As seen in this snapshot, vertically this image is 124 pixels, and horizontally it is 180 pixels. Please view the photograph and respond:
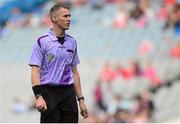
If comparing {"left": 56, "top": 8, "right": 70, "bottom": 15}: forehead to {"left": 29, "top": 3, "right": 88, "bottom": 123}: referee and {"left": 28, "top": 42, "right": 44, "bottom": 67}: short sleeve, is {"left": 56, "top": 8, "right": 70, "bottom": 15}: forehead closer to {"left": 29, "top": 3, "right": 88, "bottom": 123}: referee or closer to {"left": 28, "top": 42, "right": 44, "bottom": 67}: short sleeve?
{"left": 29, "top": 3, "right": 88, "bottom": 123}: referee

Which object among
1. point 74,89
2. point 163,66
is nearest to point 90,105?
point 163,66

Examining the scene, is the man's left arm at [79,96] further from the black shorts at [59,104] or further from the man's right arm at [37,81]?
the man's right arm at [37,81]

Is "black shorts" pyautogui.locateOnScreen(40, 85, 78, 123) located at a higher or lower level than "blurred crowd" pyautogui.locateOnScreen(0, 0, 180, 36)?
lower

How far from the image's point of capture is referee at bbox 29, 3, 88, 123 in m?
4.36

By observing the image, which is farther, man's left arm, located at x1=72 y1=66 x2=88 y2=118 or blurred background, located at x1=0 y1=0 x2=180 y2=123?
blurred background, located at x1=0 y1=0 x2=180 y2=123

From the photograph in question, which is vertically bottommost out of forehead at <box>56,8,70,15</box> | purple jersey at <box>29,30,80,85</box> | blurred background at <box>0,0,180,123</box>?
blurred background at <box>0,0,180,123</box>

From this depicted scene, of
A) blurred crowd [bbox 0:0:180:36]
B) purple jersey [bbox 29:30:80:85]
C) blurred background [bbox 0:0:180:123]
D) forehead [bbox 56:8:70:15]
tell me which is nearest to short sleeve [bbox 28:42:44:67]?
purple jersey [bbox 29:30:80:85]

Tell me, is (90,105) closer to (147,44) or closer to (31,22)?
(147,44)

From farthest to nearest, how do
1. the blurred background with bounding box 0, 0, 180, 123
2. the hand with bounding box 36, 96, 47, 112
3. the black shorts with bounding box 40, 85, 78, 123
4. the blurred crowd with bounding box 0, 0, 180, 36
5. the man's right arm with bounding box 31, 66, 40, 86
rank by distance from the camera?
the blurred crowd with bounding box 0, 0, 180, 36 < the blurred background with bounding box 0, 0, 180, 123 < the black shorts with bounding box 40, 85, 78, 123 < the man's right arm with bounding box 31, 66, 40, 86 < the hand with bounding box 36, 96, 47, 112

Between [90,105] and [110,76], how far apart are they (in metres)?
0.75

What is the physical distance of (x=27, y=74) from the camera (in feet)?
46.7

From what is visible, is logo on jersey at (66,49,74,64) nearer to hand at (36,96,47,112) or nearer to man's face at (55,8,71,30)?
man's face at (55,8,71,30)

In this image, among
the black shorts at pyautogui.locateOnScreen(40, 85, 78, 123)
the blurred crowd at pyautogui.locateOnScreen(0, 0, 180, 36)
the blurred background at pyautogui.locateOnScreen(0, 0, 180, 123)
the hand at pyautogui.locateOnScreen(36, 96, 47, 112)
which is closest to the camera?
the hand at pyautogui.locateOnScreen(36, 96, 47, 112)

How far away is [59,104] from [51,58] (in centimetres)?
A: 36
